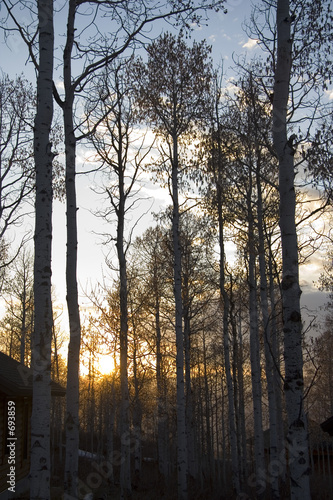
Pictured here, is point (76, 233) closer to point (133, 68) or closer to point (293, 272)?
point (293, 272)

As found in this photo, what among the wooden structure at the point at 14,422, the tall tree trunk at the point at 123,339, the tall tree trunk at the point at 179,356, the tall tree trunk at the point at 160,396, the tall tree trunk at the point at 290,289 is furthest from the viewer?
the tall tree trunk at the point at 160,396

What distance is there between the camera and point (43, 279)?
543cm

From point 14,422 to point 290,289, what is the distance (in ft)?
37.7

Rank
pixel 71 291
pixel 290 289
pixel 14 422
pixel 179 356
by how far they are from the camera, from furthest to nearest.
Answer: pixel 14 422
pixel 179 356
pixel 71 291
pixel 290 289

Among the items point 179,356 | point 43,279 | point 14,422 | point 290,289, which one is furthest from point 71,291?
point 14,422

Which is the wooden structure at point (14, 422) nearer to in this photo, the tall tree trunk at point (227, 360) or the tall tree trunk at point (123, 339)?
the tall tree trunk at point (123, 339)

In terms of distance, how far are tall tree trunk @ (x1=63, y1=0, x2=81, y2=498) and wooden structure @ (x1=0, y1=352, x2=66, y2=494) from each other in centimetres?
481

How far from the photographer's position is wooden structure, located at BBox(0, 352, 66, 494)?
38.6 feet

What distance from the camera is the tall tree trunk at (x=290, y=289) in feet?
14.3

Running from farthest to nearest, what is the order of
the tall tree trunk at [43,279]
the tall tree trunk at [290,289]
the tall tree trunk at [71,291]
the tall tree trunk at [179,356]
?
the tall tree trunk at [179,356]
the tall tree trunk at [71,291]
the tall tree trunk at [43,279]
the tall tree trunk at [290,289]

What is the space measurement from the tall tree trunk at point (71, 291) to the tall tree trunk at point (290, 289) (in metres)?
4.05

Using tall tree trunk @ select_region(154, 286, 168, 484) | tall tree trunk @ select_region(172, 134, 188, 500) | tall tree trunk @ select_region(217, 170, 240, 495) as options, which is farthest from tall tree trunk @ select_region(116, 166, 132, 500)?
tall tree trunk @ select_region(154, 286, 168, 484)

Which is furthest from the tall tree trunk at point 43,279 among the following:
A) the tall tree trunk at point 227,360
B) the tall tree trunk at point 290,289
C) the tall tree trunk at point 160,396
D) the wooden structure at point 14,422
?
the tall tree trunk at point 160,396

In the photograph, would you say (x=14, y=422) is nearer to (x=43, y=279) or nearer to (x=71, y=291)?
(x=71, y=291)
